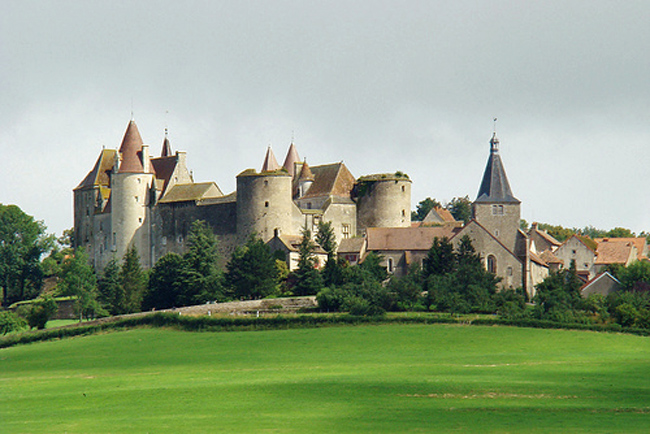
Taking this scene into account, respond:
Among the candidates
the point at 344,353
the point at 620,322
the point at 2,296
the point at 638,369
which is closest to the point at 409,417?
the point at 638,369

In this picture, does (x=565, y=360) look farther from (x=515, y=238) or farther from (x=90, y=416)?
(x=515, y=238)

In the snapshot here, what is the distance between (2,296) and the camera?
109 metres

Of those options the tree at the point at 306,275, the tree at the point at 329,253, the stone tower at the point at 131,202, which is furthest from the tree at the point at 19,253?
the tree at the point at 306,275

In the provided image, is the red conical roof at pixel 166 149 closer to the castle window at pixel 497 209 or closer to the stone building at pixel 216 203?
the stone building at pixel 216 203

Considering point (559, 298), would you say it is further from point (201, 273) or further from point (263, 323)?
point (201, 273)

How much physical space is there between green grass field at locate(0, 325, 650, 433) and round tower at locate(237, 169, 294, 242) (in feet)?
81.7

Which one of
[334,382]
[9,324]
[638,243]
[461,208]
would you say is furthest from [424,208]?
[334,382]

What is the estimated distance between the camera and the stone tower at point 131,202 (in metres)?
98.4

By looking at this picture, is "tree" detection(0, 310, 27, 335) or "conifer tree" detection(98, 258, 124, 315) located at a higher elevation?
"conifer tree" detection(98, 258, 124, 315)

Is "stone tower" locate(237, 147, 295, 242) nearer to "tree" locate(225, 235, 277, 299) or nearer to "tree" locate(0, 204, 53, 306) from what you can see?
"tree" locate(225, 235, 277, 299)

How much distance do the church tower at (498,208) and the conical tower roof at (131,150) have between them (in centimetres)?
3080

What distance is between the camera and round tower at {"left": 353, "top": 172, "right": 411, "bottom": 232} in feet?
315

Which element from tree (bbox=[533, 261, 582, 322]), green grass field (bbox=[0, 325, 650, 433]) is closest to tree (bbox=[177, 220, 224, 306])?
green grass field (bbox=[0, 325, 650, 433])

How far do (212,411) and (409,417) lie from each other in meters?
5.90
